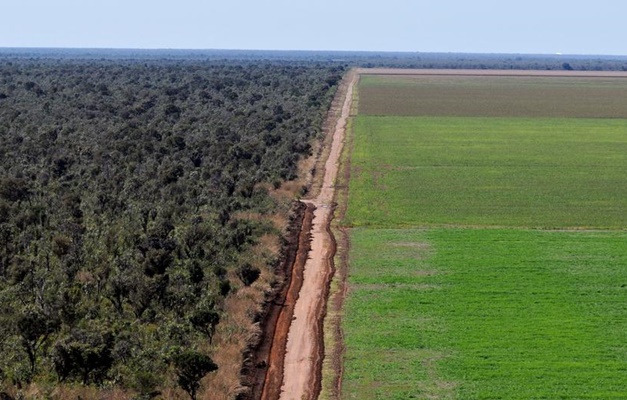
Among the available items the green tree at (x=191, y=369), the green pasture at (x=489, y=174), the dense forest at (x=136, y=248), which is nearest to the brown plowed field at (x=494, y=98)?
the green pasture at (x=489, y=174)

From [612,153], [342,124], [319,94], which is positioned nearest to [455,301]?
[612,153]

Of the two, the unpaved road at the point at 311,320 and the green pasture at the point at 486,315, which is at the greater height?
the green pasture at the point at 486,315

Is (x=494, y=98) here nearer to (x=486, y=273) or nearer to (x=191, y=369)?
(x=486, y=273)

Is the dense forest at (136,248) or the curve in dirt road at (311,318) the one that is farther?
the curve in dirt road at (311,318)

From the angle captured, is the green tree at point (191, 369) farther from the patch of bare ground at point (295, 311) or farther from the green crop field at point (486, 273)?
the green crop field at point (486, 273)

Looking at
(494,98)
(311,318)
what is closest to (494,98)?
(494,98)

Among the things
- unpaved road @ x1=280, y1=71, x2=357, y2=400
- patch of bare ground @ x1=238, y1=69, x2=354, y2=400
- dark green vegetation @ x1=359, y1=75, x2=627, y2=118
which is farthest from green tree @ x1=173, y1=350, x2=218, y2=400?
dark green vegetation @ x1=359, y1=75, x2=627, y2=118

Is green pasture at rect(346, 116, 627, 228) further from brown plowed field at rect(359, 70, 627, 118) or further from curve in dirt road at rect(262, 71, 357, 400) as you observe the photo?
brown plowed field at rect(359, 70, 627, 118)
